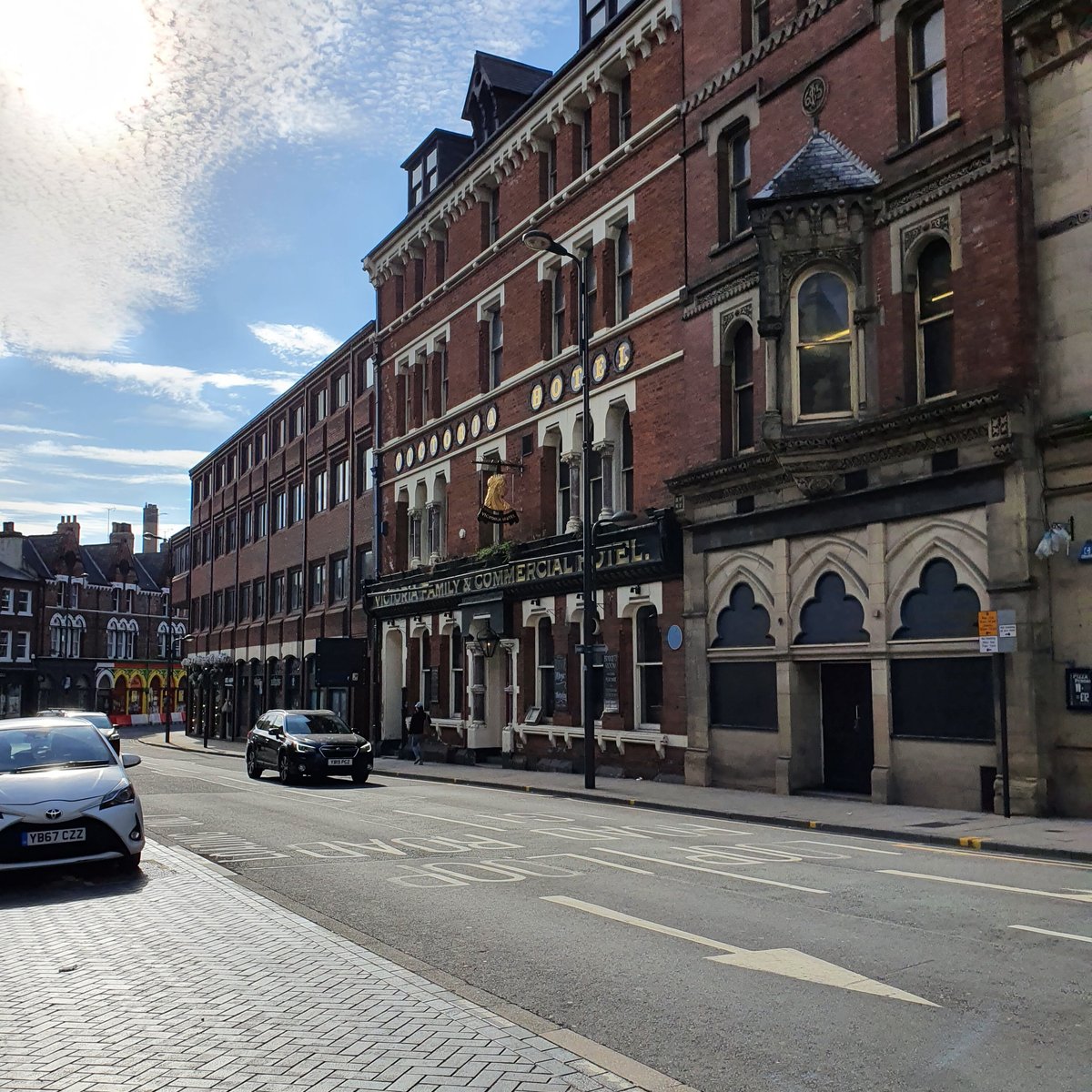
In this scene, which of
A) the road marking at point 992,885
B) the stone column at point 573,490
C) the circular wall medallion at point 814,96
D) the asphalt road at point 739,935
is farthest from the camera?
the stone column at point 573,490

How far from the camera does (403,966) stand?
24.3ft

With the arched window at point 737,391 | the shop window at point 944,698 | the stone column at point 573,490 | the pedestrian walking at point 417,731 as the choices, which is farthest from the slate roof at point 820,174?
the pedestrian walking at point 417,731

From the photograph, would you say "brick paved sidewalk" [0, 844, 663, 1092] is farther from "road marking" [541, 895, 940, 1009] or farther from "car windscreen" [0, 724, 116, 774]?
"car windscreen" [0, 724, 116, 774]

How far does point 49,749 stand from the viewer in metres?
12.0

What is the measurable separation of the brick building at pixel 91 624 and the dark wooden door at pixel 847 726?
72.8m

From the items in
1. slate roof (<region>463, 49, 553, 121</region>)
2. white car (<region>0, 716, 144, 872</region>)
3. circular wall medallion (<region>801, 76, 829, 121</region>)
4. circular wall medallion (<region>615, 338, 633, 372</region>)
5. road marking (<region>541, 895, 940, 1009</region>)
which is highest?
slate roof (<region>463, 49, 553, 121</region>)

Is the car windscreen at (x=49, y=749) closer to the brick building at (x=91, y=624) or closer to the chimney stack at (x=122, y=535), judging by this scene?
the brick building at (x=91, y=624)

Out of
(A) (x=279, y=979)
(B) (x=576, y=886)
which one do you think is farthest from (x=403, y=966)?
(B) (x=576, y=886)

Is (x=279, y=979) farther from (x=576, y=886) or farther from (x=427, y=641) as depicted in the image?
(x=427, y=641)

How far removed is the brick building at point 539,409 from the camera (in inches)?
986

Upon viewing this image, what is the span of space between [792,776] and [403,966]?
45.5ft

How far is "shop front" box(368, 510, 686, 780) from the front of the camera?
79.6 ft

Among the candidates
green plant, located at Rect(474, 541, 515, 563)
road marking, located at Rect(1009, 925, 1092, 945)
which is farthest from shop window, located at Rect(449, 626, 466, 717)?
road marking, located at Rect(1009, 925, 1092, 945)

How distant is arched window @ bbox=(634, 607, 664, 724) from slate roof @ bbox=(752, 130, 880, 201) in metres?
9.23
